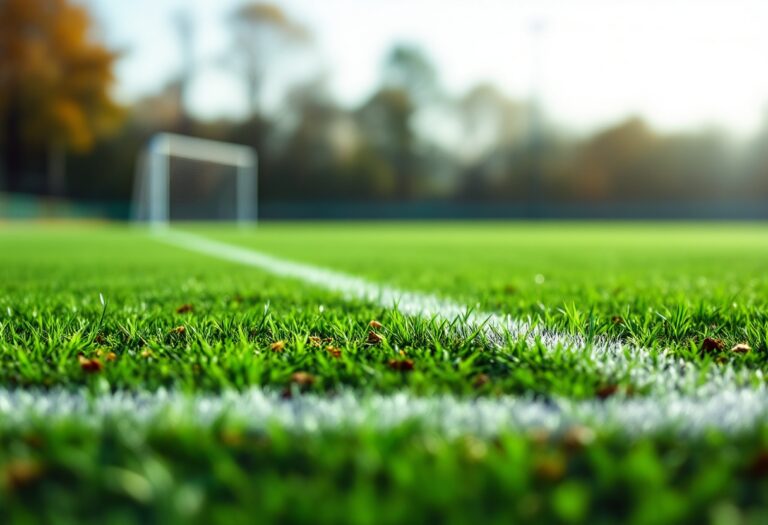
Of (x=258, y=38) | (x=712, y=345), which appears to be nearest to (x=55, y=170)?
(x=258, y=38)

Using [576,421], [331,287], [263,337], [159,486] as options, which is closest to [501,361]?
[576,421]

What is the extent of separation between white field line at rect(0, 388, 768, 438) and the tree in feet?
111

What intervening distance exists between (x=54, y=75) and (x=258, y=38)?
921 cm

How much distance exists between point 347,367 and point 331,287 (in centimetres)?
204

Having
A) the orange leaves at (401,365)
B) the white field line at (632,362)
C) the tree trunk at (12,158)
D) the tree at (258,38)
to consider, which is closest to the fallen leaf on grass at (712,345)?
the white field line at (632,362)

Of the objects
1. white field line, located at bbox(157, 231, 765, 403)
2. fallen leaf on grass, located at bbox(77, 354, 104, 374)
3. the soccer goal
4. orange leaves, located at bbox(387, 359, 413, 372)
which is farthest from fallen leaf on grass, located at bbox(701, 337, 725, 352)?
the soccer goal

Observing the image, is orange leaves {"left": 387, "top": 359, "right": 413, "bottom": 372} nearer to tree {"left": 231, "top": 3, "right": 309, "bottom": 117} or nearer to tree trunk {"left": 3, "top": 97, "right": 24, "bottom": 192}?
tree {"left": 231, "top": 3, "right": 309, "bottom": 117}

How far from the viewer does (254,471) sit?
91 cm

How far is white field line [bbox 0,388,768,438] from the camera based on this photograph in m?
1.05

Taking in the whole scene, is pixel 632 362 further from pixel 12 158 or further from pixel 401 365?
pixel 12 158

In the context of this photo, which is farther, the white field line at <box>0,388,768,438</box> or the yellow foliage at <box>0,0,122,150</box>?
the yellow foliage at <box>0,0,122,150</box>

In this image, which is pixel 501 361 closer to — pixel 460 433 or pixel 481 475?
pixel 460 433

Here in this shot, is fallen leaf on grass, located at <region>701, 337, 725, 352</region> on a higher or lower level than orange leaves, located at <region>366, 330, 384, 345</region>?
higher

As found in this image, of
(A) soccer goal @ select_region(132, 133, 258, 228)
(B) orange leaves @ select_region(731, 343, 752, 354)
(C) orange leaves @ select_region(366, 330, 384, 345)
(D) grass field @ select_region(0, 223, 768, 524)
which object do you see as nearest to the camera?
(D) grass field @ select_region(0, 223, 768, 524)
